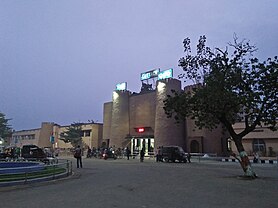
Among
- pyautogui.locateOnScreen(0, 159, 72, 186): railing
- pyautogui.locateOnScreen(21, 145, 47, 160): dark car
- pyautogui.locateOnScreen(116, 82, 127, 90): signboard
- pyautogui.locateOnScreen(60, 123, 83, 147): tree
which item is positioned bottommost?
pyautogui.locateOnScreen(0, 159, 72, 186): railing

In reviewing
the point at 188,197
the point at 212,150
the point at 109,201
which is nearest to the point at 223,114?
the point at 188,197

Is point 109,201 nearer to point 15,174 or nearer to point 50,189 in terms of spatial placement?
point 50,189

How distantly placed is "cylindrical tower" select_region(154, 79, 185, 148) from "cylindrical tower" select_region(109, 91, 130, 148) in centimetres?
1002

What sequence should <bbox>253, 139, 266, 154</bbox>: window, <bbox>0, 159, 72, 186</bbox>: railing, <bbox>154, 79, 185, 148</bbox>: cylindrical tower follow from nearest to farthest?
<bbox>0, 159, 72, 186</bbox>: railing → <bbox>253, 139, 266, 154</bbox>: window → <bbox>154, 79, 185, 148</bbox>: cylindrical tower

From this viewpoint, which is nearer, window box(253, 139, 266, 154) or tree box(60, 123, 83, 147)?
window box(253, 139, 266, 154)

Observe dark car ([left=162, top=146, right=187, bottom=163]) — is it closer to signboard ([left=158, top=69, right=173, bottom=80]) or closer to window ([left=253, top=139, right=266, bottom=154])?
window ([left=253, top=139, right=266, bottom=154])

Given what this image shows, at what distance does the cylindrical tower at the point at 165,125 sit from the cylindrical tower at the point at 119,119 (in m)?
10.0

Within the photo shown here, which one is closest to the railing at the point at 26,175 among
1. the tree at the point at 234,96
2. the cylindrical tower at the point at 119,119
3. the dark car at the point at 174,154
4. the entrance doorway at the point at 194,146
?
the tree at the point at 234,96

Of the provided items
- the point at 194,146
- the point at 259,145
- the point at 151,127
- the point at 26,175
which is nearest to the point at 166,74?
the point at 151,127

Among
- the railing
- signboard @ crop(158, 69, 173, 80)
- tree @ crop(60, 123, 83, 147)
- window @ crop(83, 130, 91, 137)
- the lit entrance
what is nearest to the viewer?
the railing

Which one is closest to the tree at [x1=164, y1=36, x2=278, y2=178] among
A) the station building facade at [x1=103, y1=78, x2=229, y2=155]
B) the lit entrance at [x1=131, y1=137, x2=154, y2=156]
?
the station building facade at [x1=103, y1=78, x2=229, y2=155]

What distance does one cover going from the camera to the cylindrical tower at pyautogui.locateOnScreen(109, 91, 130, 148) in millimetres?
55812

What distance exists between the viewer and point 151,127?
52062mm

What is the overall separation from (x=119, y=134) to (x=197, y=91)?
40694 mm
